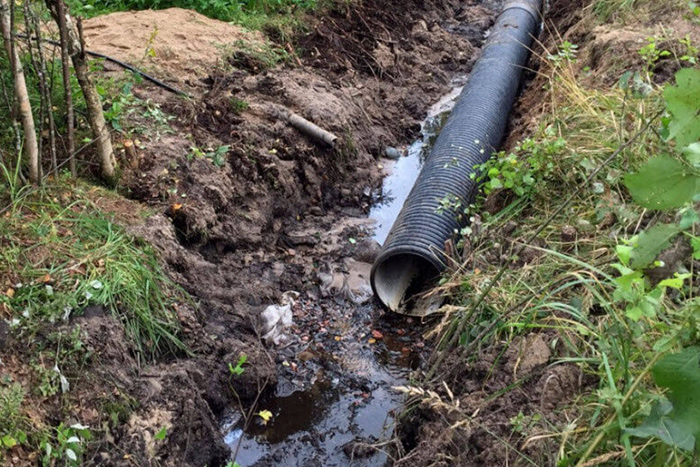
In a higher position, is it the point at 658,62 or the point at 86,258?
the point at 658,62

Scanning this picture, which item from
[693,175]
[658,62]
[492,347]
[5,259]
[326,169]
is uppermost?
[693,175]

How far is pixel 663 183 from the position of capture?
1.28 m

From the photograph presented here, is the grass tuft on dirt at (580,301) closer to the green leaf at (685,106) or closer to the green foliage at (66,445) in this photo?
the green leaf at (685,106)

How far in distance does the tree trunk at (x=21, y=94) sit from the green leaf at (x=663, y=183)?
10.4 feet

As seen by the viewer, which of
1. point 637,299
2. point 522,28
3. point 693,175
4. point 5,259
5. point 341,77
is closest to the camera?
point 693,175

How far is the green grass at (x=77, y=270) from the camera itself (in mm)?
3119

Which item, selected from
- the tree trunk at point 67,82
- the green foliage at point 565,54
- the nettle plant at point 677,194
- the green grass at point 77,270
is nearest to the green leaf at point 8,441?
the green grass at point 77,270

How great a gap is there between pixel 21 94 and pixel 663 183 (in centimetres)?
328

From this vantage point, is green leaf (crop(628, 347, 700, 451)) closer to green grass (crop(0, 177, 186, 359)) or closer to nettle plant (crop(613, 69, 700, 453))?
nettle plant (crop(613, 69, 700, 453))

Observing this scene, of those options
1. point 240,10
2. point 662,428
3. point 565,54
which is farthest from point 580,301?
point 240,10

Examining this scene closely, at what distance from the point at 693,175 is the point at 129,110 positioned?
4.20 meters

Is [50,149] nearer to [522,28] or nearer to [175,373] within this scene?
[175,373]

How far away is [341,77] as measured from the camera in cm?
664

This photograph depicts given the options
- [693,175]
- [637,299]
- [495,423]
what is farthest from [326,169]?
[693,175]
